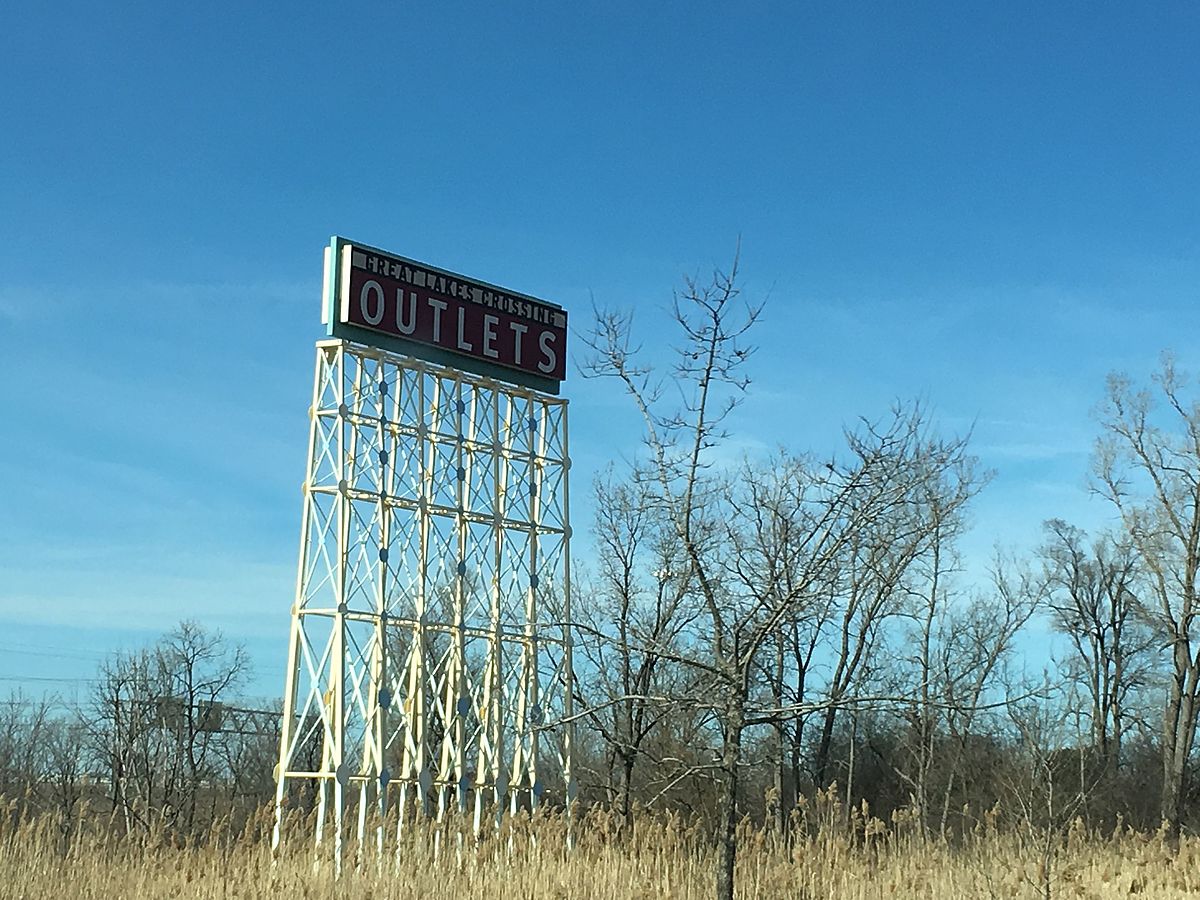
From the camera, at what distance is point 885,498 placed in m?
11.5

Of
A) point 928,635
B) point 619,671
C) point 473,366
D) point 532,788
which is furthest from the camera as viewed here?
point 928,635

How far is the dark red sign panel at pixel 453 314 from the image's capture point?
22953 mm

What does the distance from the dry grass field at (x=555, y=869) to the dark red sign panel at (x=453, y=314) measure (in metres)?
10.5

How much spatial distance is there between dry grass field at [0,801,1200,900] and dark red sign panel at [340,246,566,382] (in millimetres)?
10536

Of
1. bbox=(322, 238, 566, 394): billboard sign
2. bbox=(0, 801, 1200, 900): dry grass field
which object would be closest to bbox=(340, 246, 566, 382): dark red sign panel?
bbox=(322, 238, 566, 394): billboard sign

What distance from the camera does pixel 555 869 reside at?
1359 centimetres

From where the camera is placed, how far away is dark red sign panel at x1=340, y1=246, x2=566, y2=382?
2295 centimetres

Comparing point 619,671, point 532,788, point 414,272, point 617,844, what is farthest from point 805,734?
point 617,844

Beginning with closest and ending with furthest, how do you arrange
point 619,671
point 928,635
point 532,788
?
point 532,788 < point 619,671 < point 928,635

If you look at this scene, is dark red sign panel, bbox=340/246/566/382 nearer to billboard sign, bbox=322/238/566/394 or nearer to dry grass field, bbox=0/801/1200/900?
billboard sign, bbox=322/238/566/394

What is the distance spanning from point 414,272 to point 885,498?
14.1 meters

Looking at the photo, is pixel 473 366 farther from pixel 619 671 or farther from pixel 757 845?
pixel 757 845

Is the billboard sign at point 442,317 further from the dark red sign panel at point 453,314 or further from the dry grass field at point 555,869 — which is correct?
the dry grass field at point 555,869

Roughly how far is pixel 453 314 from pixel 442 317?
25cm
